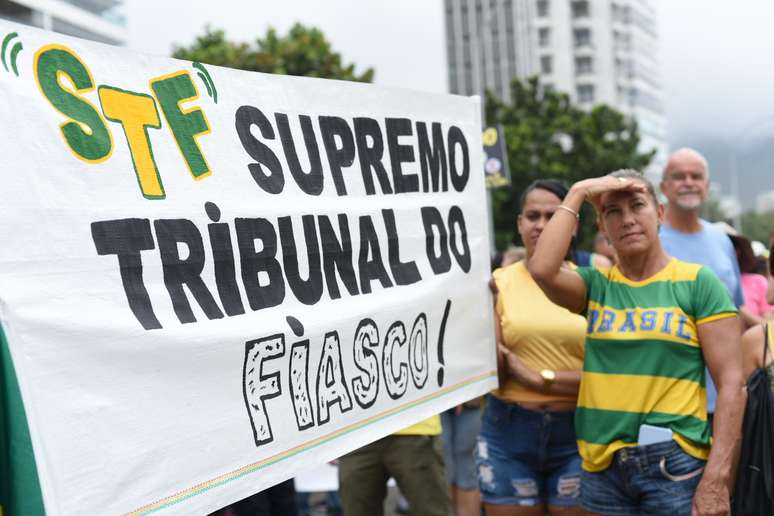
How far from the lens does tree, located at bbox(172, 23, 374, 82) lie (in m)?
23.7

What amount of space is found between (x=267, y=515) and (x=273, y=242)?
2.04 meters

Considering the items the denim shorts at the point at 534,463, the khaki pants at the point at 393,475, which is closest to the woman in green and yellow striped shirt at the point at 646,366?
the denim shorts at the point at 534,463

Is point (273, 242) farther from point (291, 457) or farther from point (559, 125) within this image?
point (559, 125)

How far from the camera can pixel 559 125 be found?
112ft

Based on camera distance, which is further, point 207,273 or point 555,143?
point 555,143

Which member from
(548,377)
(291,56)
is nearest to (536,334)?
(548,377)

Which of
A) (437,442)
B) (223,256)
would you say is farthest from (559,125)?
(223,256)

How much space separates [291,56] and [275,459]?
22.6 meters

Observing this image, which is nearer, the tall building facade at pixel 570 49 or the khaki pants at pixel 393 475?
the khaki pants at pixel 393 475

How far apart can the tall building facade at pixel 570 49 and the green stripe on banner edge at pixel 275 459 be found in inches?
2776

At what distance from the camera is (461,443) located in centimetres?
579

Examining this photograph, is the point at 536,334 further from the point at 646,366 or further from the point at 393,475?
the point at 393,475

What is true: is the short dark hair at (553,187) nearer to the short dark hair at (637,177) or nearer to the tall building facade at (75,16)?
the short dark hair at (637,177)

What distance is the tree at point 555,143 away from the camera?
1299 inches
